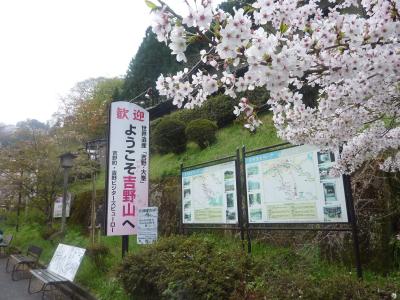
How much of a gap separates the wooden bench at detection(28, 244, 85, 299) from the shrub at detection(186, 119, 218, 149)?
6.06 m

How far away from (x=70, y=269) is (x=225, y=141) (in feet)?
21.7

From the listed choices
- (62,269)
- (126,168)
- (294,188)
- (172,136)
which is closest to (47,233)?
(172,136)

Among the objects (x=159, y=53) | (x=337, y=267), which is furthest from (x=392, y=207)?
(x=159, y=53)

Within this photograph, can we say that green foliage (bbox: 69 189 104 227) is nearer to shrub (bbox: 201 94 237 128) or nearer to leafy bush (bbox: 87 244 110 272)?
shrub (bbox: 201 94 237 128)

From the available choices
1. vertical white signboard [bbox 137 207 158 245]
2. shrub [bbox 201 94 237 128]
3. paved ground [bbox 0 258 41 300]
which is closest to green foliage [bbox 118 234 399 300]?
vertical white signboard [bbox 137 207 158 245]

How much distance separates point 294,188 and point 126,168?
3.51 meters

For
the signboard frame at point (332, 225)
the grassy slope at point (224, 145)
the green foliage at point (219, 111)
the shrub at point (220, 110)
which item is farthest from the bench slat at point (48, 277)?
the shrub at point (220, 110)

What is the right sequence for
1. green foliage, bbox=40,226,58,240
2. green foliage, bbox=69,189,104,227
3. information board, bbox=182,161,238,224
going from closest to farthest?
1. information board, bbox=182,161,238,224
2. green foliage, bbox=40,226,58,240
3. green foliage, bbox=69,189,104,227

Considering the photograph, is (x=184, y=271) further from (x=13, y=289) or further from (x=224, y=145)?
(x=224, y=145)

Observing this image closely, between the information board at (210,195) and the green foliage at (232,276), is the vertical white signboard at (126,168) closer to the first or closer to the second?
the information board at (210,195)

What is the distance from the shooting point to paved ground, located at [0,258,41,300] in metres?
6.86

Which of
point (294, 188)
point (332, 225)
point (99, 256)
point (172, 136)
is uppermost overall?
point (172, 136)

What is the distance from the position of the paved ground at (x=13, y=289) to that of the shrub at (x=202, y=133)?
6.72m

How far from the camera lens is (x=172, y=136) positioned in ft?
45.1
